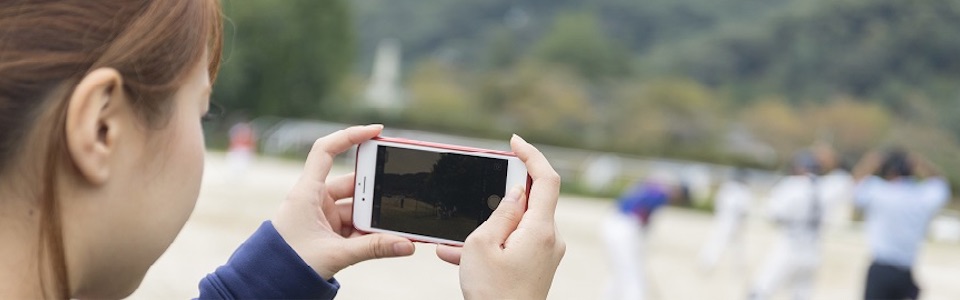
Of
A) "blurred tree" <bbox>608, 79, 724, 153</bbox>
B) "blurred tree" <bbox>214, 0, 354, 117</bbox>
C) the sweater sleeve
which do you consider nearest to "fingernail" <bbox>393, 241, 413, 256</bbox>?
the sweater sleeve

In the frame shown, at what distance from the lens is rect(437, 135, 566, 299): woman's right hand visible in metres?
1.32

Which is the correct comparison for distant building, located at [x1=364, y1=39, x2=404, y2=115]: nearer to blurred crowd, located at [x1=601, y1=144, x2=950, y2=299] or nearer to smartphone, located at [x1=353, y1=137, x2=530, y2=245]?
blurred crowd, located at [x1=601, y1=144, x2=950, y2=299]

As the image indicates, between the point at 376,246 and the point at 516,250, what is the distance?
307 millimetres

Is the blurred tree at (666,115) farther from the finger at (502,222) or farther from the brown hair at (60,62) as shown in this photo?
the brown hair at (60,62)

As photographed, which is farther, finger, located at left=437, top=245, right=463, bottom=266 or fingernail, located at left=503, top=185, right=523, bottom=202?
finger, located at left=437, top=245, right=463, bottom=266

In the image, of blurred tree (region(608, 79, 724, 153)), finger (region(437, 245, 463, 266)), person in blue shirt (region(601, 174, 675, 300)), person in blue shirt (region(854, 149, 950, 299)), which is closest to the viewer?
finger (region(437, 245, 463, 266))

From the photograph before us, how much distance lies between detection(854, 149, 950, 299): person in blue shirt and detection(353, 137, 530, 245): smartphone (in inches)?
269

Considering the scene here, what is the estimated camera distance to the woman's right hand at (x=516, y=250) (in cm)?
132

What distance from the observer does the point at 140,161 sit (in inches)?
45.2

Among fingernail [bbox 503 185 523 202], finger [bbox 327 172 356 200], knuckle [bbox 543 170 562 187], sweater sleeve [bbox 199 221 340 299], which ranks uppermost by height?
knuckle [bbox 543 170 562 187]

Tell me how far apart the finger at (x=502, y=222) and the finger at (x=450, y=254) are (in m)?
0.14

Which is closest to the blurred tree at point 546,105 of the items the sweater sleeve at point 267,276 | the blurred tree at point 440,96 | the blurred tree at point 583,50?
the blurred tree at point 440,96

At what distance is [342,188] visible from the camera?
5.68ft

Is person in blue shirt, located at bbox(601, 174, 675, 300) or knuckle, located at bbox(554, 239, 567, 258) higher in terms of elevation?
knuckle, located at bbox(554, 239, 567, 258)
